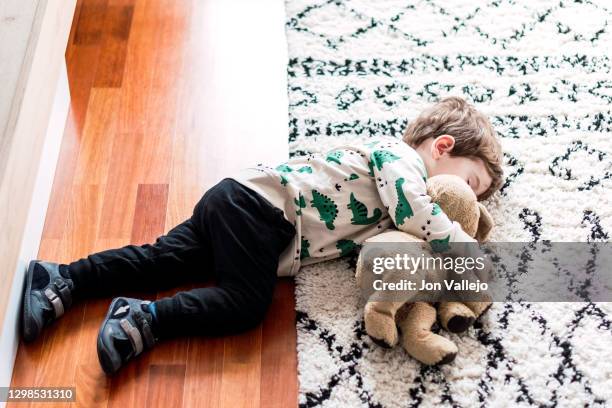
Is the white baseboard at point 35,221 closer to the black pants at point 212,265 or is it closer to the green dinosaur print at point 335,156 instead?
the black pants at point 212,265

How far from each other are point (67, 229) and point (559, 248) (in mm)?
1014

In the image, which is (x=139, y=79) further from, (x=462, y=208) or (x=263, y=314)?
(x=462, y=208)

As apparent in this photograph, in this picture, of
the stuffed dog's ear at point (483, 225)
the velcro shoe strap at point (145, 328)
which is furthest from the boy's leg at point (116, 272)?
the stuffed dog's ear at point (483, 225)

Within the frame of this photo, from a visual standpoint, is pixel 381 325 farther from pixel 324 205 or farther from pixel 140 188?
pixel 140 188

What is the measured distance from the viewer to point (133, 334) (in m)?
1.38

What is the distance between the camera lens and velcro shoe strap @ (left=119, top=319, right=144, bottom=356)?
4.53 ft

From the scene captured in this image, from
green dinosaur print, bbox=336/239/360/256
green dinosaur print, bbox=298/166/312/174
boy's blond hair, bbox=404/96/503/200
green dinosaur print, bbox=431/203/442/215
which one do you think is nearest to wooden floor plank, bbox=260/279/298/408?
green dinosaur print, bbox=336/239/360/256

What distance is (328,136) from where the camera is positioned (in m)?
1.79

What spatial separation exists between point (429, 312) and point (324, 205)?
0.93 ft

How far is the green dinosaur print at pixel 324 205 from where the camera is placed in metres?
1.50

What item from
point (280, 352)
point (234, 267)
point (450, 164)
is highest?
point (450, 164)

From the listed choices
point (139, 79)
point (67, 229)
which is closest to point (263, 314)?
point (67, 229)

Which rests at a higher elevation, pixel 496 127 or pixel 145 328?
pixel 496 127

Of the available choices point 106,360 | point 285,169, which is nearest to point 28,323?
point 106,360
